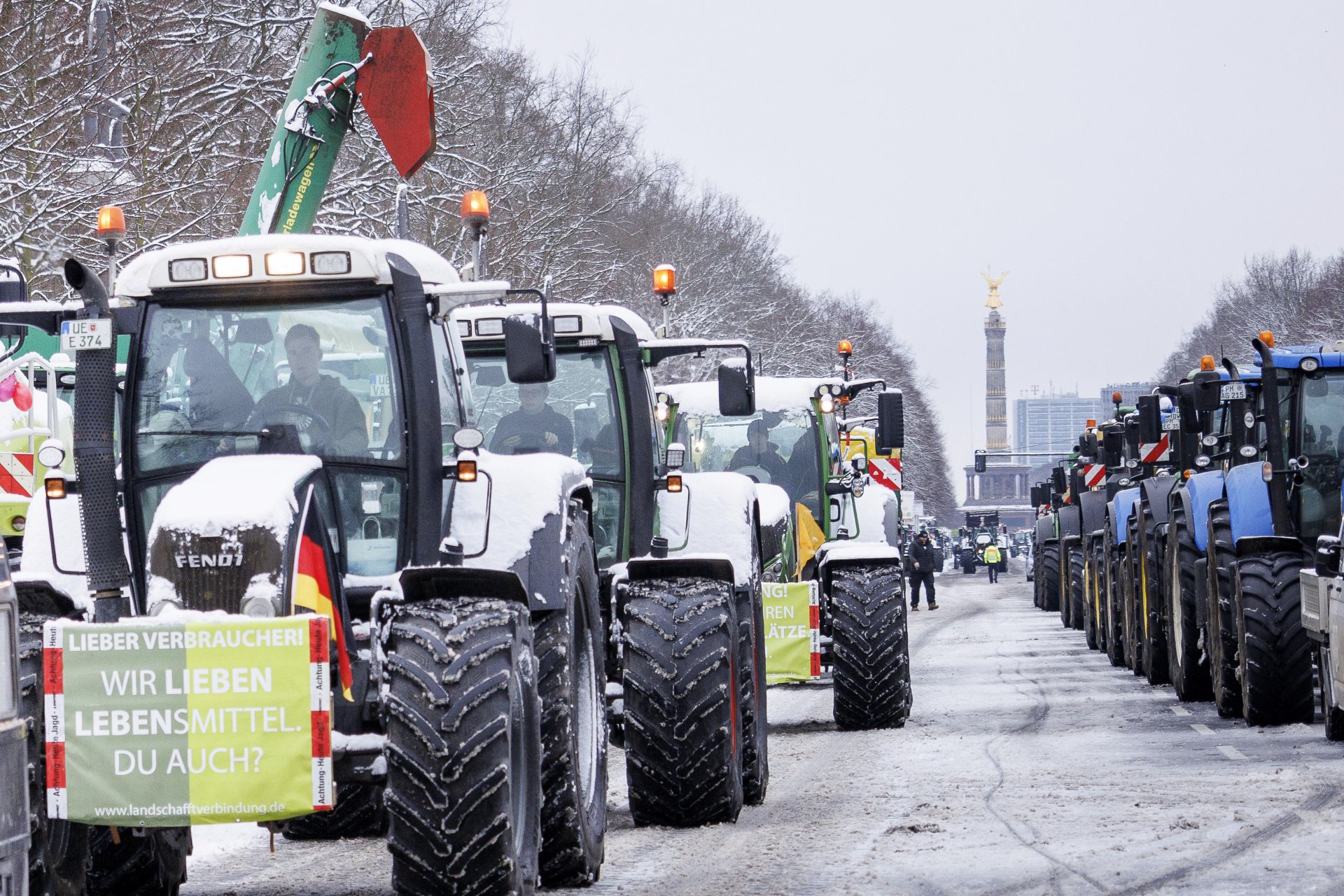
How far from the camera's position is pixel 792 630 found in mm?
14977

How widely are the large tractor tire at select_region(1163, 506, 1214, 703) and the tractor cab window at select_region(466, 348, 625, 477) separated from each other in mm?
6922

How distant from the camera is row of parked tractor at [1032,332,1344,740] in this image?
44.4 feet

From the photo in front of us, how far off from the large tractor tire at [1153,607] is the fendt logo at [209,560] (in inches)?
505

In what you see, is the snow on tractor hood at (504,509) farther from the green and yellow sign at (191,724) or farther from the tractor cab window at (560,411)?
the tractor cab window at (560,411)

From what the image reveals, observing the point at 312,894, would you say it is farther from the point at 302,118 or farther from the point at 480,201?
the point at 302,118

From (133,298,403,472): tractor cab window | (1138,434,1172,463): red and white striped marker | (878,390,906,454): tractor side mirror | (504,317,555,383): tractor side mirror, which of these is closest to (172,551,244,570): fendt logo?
(133,298,403,472): tractor cab window

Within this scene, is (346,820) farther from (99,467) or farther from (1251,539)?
(1251,539)

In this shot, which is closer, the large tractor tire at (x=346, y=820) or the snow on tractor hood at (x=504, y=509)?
the snow on tractor hood at (x=504, y=509)

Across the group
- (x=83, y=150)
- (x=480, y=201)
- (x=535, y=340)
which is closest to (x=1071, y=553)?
(x=83, y=150)

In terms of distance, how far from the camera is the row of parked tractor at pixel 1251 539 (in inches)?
532

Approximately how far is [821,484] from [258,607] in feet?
36.0

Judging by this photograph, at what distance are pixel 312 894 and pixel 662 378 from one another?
44.3 meters

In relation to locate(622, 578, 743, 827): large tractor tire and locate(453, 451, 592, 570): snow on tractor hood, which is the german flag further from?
locate(622, 578, 743, 827): large tractor tire

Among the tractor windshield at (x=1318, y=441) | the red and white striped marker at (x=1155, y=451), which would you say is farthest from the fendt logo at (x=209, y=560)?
the red and white striped marker at (x=1155, y=451)
